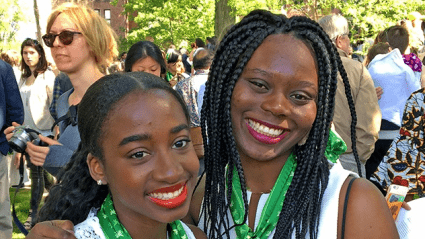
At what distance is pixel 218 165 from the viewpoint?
2184 millimetres

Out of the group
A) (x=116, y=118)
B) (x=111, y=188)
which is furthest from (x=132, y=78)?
(x=111, y=188)

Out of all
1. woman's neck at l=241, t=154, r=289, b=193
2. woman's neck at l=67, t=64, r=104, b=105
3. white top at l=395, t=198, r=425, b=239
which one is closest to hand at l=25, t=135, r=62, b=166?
woman's neck at l=67, t=64, r=104, b=105

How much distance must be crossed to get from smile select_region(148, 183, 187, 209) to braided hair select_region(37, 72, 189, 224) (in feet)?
0.80

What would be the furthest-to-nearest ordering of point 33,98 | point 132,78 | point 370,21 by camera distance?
point 370,21, point 33,98, point 132,78

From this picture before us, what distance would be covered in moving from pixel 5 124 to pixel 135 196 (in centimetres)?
377

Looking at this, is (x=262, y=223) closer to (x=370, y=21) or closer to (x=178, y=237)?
(x=178, y=237)

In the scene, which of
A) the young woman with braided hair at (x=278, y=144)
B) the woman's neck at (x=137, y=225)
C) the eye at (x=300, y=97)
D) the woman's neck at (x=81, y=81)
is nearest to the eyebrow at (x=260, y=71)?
the young woman with braided hair at (x=278, y=144)

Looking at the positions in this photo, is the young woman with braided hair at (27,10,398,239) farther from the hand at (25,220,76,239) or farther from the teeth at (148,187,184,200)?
the teeth at (148,187,184,200)

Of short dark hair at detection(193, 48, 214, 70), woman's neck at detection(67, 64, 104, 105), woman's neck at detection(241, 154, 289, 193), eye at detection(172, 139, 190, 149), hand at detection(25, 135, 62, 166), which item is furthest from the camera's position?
short dark hair at detection(193, 48, 214, 70)

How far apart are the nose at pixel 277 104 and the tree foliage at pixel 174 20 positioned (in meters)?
21.6

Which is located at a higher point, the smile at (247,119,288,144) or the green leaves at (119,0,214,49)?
the smile at (247,119,288,144)

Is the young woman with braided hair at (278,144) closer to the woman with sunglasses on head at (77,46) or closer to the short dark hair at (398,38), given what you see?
the woman with sunglasses on head at (77,46)

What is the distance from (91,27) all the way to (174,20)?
22506 millimetres

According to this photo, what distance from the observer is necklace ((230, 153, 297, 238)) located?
2.02m
